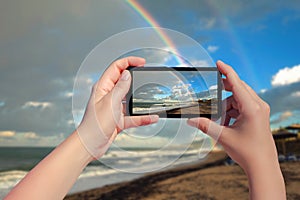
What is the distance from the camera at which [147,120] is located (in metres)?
1.22

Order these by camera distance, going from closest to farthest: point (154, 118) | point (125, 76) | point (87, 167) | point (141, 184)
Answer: point (125, 76) < point (154, 118) < point (141, 184) < point (87, 167)

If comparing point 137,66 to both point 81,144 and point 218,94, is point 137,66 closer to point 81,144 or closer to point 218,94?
point 218,94

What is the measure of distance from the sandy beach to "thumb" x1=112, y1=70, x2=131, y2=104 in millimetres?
6401

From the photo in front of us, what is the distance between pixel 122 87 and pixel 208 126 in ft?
1.00

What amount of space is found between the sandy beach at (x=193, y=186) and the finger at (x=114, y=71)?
6.36m

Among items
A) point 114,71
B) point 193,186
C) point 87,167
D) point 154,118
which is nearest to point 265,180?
point 154,118

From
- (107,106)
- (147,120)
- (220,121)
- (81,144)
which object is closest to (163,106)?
(147,120)

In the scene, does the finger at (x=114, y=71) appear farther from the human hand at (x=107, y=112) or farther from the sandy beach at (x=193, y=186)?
the sandy beach at (x=193, y=186)

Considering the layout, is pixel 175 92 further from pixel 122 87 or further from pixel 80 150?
pixel 80 150

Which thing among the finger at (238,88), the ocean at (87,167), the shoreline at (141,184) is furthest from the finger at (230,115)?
the shoreline at (141,184)

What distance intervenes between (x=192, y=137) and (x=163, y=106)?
181 mm

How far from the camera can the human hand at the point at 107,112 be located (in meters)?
0.97

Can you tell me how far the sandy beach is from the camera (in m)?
7.33

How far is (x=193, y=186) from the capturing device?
809 cm
